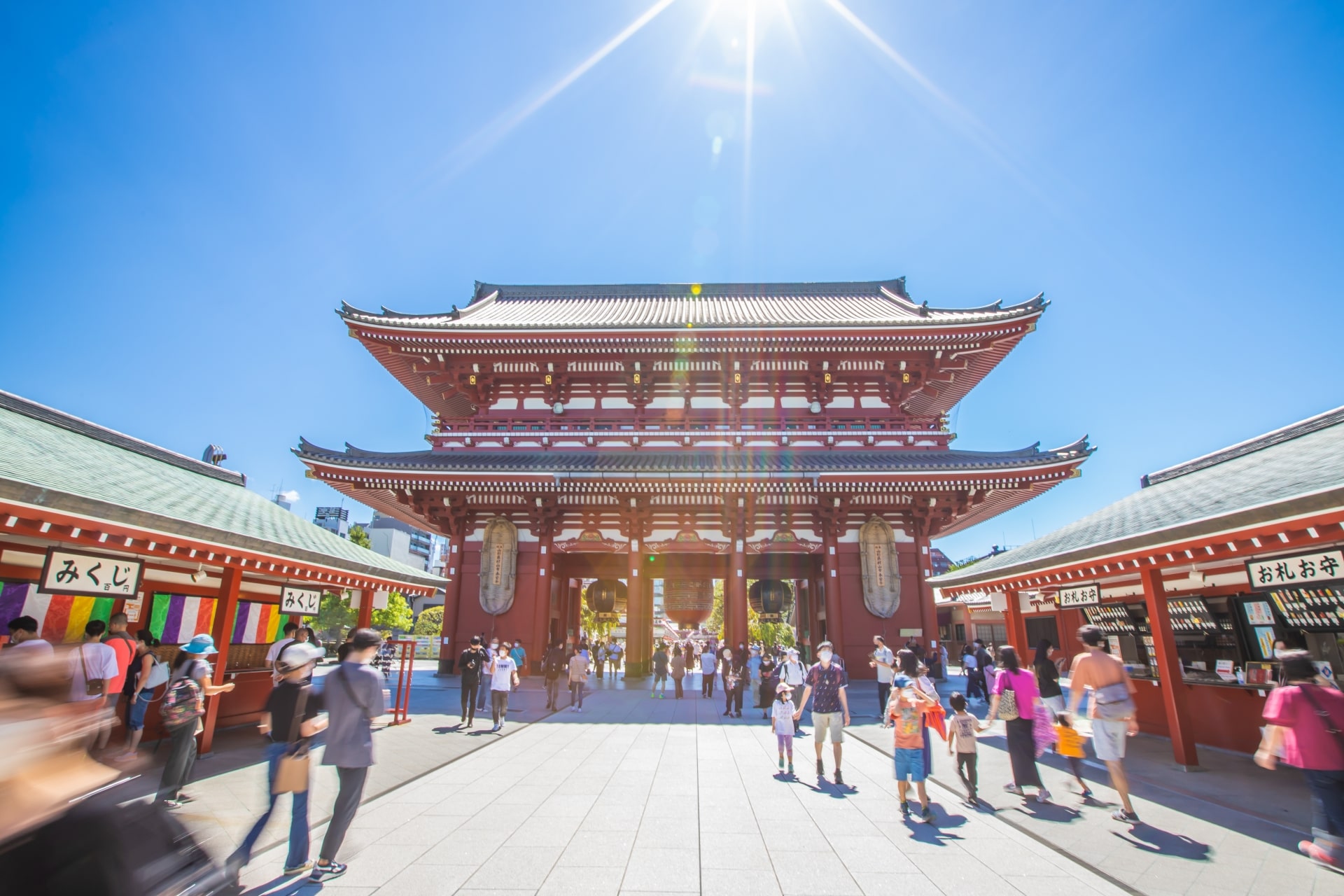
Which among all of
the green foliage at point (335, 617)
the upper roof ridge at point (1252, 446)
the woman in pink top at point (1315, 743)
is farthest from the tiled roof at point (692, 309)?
the green foliage at point (335, 617)

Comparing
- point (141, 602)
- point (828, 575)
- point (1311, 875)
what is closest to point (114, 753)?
point (141, 602)

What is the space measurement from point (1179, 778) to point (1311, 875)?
3.34m

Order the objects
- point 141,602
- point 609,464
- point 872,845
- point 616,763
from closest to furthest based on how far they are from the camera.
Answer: point 872,845 < point 616,763 < point 141,602 < point 609,464

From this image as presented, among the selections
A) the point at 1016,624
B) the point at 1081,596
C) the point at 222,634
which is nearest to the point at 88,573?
the point at 222,634

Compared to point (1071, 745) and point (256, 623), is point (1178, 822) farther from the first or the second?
point (256, 623)

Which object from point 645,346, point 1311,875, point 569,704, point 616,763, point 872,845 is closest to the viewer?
point 1311,875

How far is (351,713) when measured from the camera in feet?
15.0

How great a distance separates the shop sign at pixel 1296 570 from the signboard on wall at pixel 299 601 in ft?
49.9

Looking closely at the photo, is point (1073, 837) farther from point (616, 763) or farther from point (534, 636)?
point (534, 636)

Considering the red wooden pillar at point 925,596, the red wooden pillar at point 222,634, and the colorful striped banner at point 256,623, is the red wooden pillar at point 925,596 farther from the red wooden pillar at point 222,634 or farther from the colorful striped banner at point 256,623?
the colorful striped banner at point 256,623

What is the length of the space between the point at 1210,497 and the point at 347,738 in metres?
10.7

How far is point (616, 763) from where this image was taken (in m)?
8.36

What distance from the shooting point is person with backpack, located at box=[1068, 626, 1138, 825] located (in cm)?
587

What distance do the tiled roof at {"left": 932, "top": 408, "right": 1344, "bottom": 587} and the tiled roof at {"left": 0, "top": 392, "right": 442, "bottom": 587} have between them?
1201 centimetres
